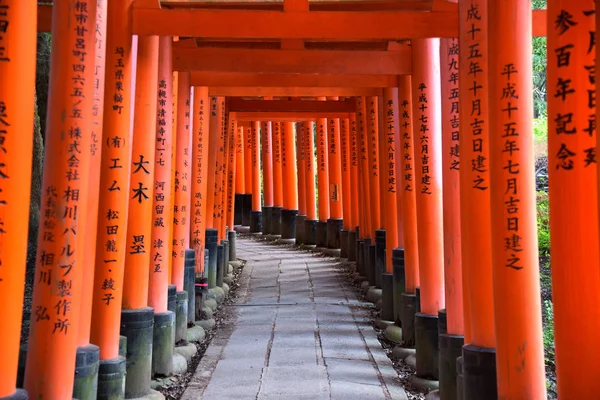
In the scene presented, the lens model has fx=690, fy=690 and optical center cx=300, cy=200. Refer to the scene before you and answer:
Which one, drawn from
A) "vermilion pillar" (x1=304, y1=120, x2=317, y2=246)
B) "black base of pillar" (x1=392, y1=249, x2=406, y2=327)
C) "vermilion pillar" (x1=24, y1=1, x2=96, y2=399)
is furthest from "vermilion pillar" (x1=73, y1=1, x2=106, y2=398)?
"vermilion pillar" (x1=304, y1=120, x2=317, y2=246)

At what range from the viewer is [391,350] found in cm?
763

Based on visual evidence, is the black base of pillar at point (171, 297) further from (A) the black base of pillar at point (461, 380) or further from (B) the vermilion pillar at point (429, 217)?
(A) the black base of pillar at point (461, 380)

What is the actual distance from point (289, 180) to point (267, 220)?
1.72 meters

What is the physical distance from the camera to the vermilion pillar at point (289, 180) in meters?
17.3

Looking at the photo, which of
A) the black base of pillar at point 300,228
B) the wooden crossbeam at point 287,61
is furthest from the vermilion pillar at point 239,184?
the wooden crossbeam at point 287,61

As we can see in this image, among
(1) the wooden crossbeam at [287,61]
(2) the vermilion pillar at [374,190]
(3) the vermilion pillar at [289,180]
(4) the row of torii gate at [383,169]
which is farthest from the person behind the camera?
(3) the vermilion pillar at [289,180]

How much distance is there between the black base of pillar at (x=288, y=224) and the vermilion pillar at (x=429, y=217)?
1097 cm

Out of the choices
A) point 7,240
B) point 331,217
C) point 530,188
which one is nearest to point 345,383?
point 530,188

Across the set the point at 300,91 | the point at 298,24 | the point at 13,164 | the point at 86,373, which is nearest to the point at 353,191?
the point at 300,91

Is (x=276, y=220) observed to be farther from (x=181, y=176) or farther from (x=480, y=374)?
(x=480, y=374)

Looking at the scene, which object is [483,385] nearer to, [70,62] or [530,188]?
[530,188]

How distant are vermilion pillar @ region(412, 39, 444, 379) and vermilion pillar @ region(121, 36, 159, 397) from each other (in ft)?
8.05

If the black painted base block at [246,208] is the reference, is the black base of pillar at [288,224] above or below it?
below

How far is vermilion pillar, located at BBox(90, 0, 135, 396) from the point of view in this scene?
16.1 ft
